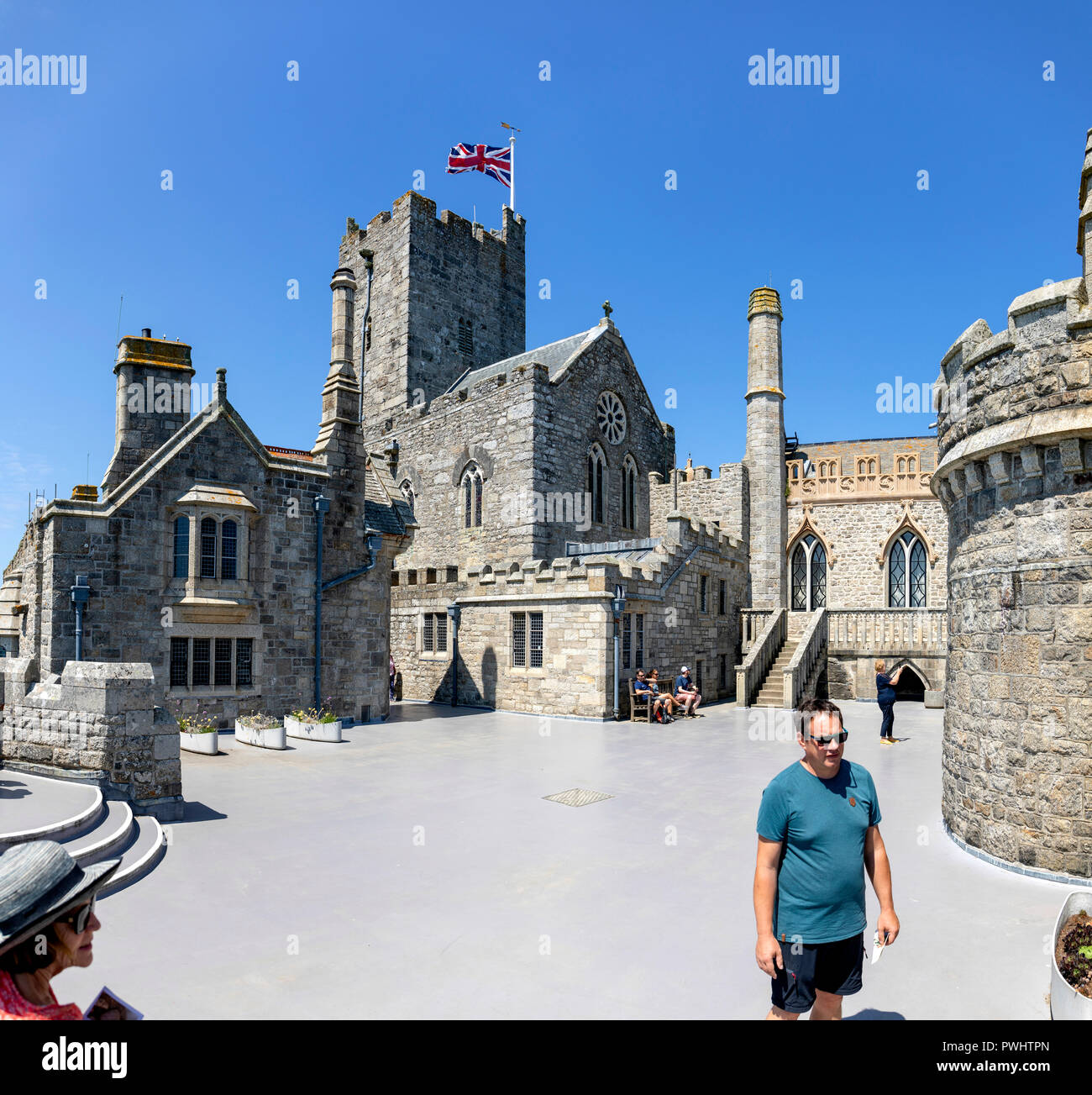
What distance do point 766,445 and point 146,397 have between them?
2022cm

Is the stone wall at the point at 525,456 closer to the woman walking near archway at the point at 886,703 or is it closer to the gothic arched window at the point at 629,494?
the gothic arched window at the point at 629,494

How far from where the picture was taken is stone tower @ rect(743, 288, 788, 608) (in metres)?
28.1

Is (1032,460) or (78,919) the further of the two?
(1032,460)

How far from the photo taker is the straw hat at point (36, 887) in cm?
253

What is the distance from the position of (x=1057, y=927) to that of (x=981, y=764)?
10.7 feet

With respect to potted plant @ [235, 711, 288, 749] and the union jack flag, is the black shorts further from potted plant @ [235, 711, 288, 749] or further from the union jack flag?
the union jack flag

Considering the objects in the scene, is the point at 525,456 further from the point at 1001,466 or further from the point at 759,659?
the point at 1001,466

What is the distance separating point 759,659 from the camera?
23.0 metres

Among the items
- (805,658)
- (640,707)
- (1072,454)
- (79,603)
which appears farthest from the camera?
(805,658)

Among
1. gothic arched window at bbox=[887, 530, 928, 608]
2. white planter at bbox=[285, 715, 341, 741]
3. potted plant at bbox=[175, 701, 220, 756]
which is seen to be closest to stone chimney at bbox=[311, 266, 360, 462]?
white planter at bbox=[285, 715, 341, 741]

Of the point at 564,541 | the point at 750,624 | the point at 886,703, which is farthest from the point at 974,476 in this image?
the point at 564,541

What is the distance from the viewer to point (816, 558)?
1136 inches

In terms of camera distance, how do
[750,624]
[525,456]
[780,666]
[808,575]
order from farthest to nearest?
[808,575] → [750,624] → [525,456] → [780,666]
